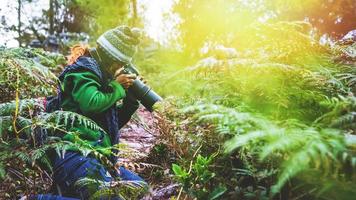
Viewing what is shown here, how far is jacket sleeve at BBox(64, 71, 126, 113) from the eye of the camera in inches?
101

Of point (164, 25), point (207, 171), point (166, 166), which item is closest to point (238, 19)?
point (164, 25)

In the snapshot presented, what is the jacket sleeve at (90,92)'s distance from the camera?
257 centimetres

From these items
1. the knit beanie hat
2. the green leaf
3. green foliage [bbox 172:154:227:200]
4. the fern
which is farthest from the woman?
the fern

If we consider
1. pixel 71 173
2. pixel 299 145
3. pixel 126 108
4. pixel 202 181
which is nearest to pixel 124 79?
pixel 126 108

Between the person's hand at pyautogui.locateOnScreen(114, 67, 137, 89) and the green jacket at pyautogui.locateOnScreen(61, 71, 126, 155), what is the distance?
0.07 metres

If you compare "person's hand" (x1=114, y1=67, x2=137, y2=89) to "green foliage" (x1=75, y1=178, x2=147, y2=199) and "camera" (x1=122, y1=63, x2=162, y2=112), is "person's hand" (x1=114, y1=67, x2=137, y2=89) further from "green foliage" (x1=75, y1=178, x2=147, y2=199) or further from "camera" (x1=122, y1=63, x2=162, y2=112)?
"green foliage" (x1=75, y1=178, x2=147, y2=199)

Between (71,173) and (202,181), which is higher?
(202,181)

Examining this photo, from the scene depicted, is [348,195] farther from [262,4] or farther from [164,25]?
[164,25]

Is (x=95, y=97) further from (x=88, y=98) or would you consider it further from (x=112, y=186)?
(x=112, y=186)

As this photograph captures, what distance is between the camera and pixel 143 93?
2877 mm

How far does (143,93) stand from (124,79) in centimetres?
19

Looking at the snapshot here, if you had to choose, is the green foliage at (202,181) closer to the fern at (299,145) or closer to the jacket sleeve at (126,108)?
the fern at (299,145)

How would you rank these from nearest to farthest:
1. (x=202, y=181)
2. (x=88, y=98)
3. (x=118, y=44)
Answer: (x=202, y=181), (x=88, y=98), (x=118, y=44)

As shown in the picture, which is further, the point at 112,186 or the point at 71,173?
the point at 71,173
